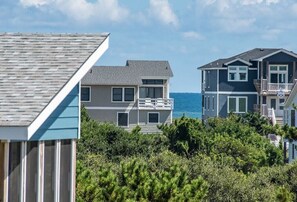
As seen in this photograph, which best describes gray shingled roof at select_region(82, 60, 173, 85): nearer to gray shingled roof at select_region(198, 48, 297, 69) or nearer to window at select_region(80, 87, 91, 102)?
window at select_region(80, 87, 91, 102)

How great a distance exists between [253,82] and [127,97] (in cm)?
991

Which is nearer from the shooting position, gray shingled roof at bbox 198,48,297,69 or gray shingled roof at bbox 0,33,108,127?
gray shingled roof at bbox 0,33,108,127

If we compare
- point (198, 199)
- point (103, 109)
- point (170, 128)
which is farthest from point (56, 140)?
point (103, 109)

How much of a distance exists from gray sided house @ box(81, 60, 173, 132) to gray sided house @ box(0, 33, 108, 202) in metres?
49.0

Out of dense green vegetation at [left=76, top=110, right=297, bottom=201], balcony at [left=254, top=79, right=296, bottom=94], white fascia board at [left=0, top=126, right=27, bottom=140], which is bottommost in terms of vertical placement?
dense green vegetation at [left=76, top=110, right=297, bottom=201]

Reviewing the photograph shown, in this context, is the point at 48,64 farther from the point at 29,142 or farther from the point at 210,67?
the point at 210,67

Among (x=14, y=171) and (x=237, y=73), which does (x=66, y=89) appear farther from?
(x=237, y=73)

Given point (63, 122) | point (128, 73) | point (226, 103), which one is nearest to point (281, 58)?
point (226, 103)

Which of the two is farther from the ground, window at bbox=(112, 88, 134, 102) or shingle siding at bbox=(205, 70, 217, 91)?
shingle siding at bbox=(205, 70, 217, 91)

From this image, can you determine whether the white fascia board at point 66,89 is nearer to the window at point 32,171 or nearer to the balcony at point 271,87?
the window at point 32,171

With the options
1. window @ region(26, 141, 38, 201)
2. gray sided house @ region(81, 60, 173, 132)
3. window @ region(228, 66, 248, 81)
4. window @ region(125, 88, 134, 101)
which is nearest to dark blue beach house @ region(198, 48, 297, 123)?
window @ region(228, 66, 248, 81)

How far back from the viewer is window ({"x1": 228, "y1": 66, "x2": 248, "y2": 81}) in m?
65.2

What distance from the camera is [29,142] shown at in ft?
36.9

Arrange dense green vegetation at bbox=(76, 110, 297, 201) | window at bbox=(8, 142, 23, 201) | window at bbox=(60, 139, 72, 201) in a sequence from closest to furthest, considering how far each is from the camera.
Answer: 1. window at bbox=(8, 142, 23, 201)
2. window at bbox=(60, 139, 72, 201)
3. dense green vegetation at bbox=(76, 110, 297, 201)
